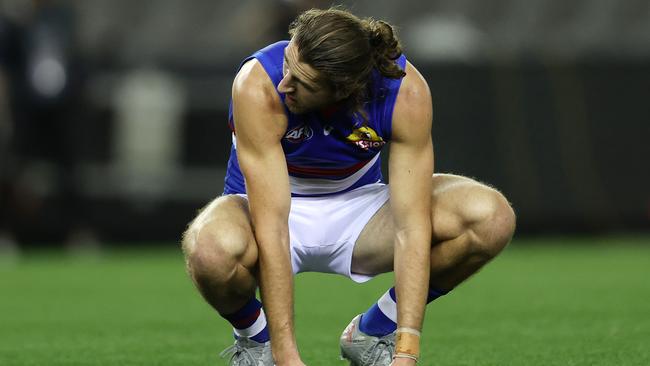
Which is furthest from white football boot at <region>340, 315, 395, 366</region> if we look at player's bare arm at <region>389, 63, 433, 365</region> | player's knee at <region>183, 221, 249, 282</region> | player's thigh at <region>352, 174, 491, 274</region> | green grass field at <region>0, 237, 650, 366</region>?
player's knee at <region>183, 221, 249, 282</region>

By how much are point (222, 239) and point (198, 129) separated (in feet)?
22.5

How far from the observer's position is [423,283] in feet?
14.2

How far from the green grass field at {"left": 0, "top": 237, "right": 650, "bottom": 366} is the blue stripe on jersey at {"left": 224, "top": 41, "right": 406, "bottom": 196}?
2.16 ft

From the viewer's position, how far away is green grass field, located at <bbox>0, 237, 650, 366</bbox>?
5.00 metres

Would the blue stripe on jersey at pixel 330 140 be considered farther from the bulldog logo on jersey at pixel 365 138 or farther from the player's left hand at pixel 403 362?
the player's left hand at pixel 403 362

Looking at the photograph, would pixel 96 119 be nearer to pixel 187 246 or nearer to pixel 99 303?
pixel 99 303

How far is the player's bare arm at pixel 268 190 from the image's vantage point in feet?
13.9

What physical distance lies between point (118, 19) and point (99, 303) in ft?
26.7

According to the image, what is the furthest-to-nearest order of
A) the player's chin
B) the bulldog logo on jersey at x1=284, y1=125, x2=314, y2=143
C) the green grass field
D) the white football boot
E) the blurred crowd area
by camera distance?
1. the blurred crowd area
2. the green grass field
3. the white football boot
4. the bulldog logo on jersey at x1=284, y1=125, x2=314, y2=143
5. the player's chin

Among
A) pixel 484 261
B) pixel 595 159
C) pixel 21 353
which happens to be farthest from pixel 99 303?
pixel 595 159

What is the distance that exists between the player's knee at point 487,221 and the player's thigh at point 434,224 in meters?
0.03

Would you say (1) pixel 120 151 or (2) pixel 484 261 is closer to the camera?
(2) pixel 484 261

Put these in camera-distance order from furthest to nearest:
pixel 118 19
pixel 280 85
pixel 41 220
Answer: pixel 118 19 → pixel 41 220 → pixel 280 85

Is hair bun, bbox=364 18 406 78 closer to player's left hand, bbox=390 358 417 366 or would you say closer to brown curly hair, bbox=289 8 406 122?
brown curly hair, bbox=289 8 406 122
